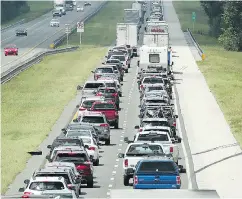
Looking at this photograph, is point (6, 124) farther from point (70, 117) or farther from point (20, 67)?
point (20, 67)

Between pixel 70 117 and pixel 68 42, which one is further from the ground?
pixel 70 117

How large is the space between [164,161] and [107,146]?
18046mm

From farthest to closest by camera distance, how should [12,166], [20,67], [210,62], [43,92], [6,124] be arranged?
[210,62]
[20,67]
[43,92]
[6,124]
[12,166]

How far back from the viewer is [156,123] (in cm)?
5422

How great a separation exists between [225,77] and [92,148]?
5231 centimetres

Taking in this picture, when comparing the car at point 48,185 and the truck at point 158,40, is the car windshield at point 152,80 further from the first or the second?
the car at point 48,185

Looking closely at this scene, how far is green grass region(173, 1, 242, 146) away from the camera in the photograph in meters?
68.2

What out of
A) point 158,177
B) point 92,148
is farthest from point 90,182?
point 92,148

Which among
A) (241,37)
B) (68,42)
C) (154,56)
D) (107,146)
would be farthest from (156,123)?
(68,42)

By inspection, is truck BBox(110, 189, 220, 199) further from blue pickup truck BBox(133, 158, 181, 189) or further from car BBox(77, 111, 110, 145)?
car BBox(77, 111, 110, 145)

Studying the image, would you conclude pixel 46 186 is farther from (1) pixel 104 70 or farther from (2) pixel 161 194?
(1) pixel 104 70

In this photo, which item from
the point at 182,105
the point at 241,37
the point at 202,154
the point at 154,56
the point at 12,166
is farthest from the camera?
the point at 241,37

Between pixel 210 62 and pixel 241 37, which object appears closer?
pixel 210 62

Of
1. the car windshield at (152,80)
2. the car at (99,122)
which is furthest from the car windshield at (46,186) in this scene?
the car windshield at (152,80)
